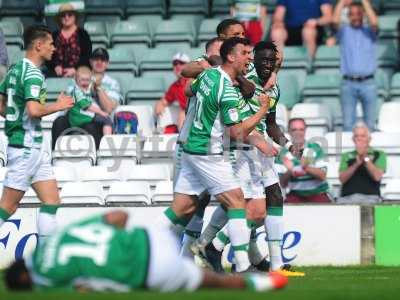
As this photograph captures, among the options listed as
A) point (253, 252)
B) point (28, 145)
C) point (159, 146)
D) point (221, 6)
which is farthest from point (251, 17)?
point (28, 145)

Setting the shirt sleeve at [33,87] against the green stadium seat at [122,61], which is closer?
the shirt sleeve at [33,87]

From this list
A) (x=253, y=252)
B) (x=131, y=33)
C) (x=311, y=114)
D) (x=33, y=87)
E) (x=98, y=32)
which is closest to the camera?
(x=33, y=87)

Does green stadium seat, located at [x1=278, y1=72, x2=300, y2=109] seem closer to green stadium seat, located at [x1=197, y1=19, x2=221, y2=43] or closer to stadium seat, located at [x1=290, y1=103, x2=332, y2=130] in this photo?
stadium seat, located at [x1=290, y1=103, x2=332, y2=130]

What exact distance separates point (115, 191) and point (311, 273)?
3.03 meters

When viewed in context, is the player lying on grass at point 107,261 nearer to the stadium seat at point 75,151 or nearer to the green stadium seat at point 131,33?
the stadium seat at point 75,151

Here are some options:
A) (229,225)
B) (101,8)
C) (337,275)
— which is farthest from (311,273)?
(101,8)

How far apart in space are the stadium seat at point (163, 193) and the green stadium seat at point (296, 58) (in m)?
3.97

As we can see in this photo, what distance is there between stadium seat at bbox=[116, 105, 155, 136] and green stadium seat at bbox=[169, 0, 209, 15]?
315 cm

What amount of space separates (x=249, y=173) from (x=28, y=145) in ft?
6.83

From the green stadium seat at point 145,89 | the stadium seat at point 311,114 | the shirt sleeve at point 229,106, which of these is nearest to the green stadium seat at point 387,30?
the stadium seat at point 311,114

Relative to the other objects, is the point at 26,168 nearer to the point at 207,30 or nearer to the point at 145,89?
the point at 145,89

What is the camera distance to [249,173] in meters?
13.5

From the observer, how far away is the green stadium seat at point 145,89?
1931 centimetres

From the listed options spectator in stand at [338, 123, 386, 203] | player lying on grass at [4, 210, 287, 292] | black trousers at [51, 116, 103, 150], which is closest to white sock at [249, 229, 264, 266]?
spectator in stand at [338, 123, 386, 203]
